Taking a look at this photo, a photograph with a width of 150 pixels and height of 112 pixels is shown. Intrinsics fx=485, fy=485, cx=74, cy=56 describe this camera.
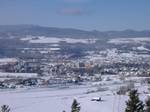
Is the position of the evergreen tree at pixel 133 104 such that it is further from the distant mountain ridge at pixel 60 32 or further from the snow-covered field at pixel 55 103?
the distant mountain ridge at pixel 60 32

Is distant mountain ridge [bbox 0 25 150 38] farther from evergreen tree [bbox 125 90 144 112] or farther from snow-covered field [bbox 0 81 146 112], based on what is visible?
evergreen tree [bbox 125 90 144 112]

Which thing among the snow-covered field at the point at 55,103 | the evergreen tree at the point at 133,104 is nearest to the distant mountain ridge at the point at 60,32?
the snow-covered field at the point at 55,103

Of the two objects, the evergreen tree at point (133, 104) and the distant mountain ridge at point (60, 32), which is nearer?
the evergreen tree at point (133, 104)

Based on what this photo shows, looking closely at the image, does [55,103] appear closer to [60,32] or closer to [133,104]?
[133,104]

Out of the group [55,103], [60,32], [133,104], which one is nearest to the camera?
[133,104]

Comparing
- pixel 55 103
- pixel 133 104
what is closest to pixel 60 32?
pixel 55 103

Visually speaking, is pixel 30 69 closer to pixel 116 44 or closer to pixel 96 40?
pixel 116 44

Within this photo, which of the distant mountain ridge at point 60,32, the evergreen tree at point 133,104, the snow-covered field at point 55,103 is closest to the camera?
the evergreen tree at point 133,104

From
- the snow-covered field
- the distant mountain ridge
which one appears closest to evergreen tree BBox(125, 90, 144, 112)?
the snow-covered field

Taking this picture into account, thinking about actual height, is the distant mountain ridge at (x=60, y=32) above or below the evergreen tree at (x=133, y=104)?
above
